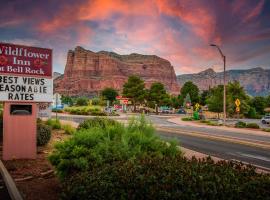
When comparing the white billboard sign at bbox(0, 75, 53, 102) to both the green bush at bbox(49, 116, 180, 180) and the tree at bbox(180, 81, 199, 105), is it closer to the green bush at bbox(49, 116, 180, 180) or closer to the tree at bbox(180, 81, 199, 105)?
the green bush at bbox(49, 116, 180, 180)

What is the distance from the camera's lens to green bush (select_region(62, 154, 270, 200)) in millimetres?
3980

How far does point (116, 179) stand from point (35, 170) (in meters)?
5.03

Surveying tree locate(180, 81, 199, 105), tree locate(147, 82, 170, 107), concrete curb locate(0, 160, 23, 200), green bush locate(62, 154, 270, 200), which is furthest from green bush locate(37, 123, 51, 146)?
tree locate(180, 81, 199, 105)

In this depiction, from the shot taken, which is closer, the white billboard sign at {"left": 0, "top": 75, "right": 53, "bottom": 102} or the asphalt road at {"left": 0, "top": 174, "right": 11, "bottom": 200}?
the asphalt road at {"left": 0, "top": 174, "right": 11, "bottom": 200}

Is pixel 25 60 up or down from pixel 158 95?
down

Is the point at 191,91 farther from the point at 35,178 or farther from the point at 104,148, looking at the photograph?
the point at 104,148

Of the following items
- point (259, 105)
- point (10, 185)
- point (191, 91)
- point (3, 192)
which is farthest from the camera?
point (191, 91)

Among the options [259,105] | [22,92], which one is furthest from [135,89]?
[22,92]

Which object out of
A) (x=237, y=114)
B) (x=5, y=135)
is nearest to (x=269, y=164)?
(x=5, y=135)

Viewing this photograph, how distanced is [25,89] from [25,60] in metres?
1.03

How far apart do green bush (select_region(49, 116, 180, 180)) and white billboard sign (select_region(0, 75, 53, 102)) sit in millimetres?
4845

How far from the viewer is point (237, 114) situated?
69.2 meters

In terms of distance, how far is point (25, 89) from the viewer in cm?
1108

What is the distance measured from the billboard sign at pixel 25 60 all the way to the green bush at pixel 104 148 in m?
5.20
